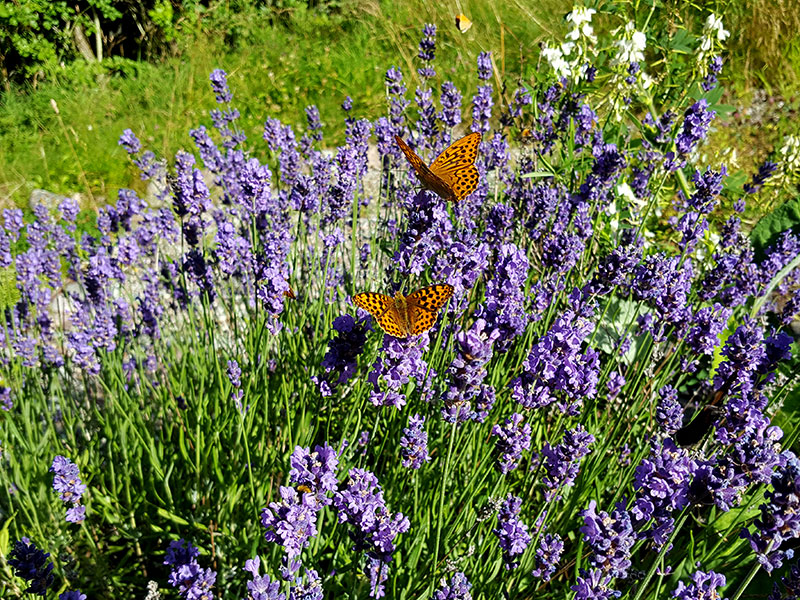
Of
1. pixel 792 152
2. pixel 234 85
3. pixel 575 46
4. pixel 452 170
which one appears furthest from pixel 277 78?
pixel 452 170

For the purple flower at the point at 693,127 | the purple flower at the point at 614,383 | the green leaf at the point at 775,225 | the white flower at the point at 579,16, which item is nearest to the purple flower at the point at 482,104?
the white flower at the point at 579,16

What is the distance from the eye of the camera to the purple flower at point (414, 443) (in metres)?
1.55

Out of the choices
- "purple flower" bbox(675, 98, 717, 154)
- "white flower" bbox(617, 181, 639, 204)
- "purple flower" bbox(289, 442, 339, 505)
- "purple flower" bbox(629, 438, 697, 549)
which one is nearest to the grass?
"white flower" bbox(617, 181, 639, 204)

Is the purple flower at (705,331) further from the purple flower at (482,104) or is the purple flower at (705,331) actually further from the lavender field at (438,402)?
the purple flower at (482,104)

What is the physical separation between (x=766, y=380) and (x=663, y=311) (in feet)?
1.17

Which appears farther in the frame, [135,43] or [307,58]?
[135,43]

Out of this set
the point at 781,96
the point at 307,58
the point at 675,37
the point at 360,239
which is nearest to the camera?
the point at 675,37

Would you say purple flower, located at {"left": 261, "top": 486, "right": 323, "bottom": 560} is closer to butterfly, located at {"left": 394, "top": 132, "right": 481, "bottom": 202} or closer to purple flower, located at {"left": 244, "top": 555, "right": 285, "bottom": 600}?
purple flower, located at {"left": 244, "top": 555, "right": 285, "bottom": 600}

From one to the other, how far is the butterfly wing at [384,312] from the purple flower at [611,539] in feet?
1.99

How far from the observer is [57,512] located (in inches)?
95.3

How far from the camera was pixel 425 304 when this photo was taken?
1.57 meters

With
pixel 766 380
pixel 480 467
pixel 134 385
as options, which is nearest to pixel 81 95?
pixel 134 385

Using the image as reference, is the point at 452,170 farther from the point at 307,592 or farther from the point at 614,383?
the point at 307,592

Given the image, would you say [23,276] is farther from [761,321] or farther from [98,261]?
[761,321]
